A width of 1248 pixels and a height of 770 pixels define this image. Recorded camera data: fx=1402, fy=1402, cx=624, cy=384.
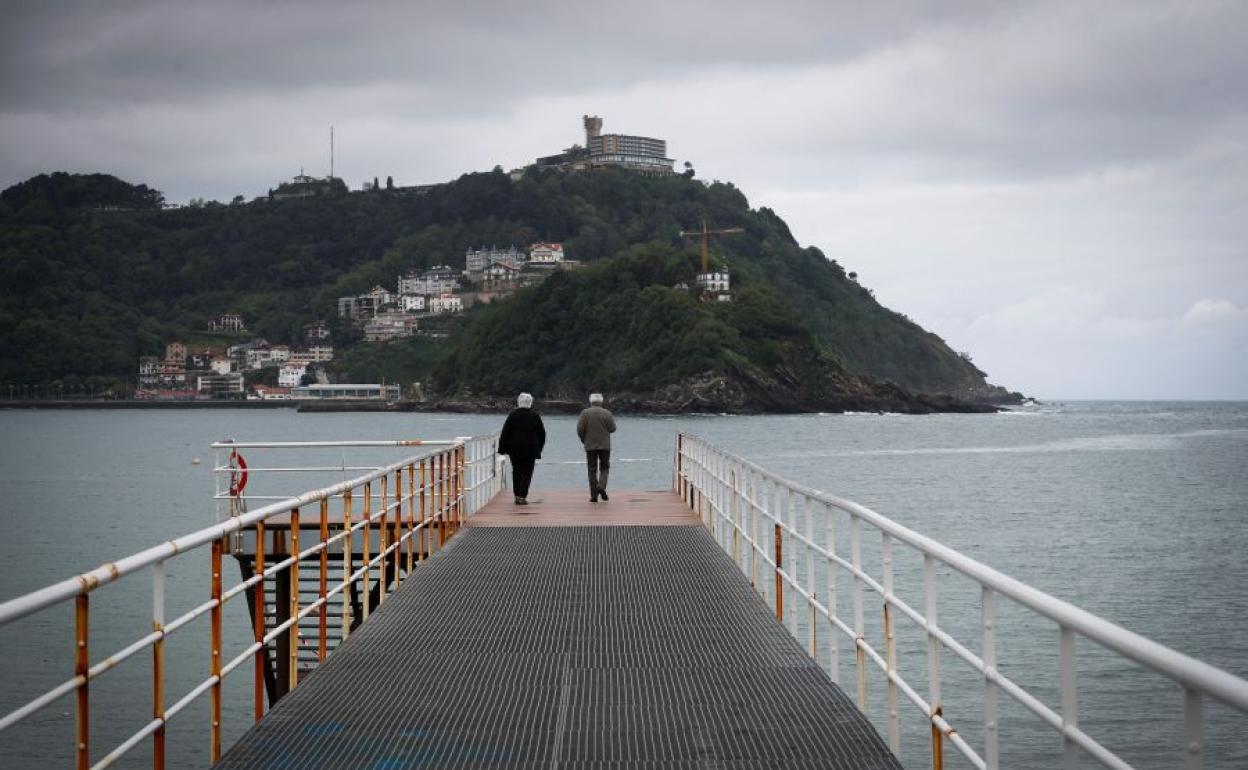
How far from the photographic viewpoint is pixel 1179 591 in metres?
30.6

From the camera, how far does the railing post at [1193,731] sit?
3.09 meters

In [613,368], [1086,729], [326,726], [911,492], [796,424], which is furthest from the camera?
[613,368]

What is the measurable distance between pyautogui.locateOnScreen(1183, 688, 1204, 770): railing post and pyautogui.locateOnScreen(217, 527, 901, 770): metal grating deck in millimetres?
3205

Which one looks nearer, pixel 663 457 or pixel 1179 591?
pixel 1179 591

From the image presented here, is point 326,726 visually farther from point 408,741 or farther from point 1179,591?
point 1179,591

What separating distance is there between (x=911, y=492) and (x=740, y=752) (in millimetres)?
53284

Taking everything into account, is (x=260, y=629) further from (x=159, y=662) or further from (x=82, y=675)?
(x=82, y=675)

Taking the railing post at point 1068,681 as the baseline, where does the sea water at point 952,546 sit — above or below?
below

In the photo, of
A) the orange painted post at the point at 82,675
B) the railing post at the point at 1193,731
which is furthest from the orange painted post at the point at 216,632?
the railing post at the point at 1193,731

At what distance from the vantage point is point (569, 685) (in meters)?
8.16

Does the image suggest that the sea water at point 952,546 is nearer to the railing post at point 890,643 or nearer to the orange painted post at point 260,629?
the railing post at point 890,643

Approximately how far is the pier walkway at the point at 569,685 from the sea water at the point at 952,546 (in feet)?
22.6

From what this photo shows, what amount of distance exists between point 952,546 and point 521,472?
20458mm

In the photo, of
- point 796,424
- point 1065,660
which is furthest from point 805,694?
point 796,424
